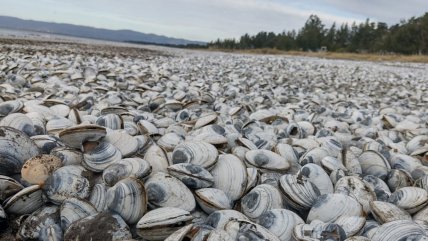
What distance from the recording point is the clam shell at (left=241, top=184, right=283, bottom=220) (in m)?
2.29

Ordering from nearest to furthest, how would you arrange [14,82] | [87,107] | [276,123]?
[276,123], [87,107], [14,82]

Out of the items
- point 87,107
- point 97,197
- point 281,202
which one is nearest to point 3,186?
point 97,197

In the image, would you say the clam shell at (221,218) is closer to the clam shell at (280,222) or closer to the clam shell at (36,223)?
the clam shell at (280,222)

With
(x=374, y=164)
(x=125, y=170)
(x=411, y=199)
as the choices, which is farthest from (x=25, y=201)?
(x=374, y=164)

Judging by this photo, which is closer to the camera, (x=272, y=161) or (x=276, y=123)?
(x=272, y=161)

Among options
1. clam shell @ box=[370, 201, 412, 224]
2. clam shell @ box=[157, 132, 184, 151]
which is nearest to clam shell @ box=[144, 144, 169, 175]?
clam shell @ box=[157, 132, 184, 151]

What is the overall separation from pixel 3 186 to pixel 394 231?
1958 mm

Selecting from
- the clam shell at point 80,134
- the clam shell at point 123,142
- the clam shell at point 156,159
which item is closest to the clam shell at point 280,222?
the clam shell at point 156,159

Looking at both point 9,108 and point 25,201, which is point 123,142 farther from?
point 9,108

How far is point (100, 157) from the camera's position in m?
2.47

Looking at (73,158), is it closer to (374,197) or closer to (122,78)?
(374,197)

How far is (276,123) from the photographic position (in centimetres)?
434

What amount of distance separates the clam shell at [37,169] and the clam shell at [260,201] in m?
1.07

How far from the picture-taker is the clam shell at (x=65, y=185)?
218 centimetres
